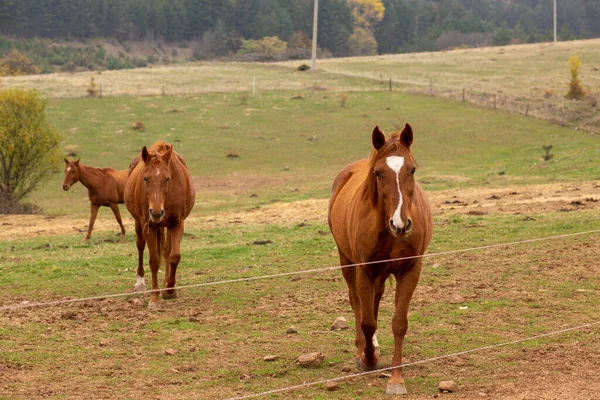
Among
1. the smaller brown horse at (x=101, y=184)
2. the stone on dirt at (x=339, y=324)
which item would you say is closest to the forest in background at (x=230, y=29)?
the smaller brown horse at (x=101, y=184)

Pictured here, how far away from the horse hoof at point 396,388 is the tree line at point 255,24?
115 m

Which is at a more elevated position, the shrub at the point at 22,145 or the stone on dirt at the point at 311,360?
the stone on dirt at the point at 311,360

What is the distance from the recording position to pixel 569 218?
17.5 metres

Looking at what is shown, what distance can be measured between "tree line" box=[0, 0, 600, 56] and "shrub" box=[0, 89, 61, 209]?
299 feet

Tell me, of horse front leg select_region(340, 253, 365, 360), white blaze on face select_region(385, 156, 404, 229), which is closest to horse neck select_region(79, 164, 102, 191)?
horse front leg select_region(340, 253, 365, 360)

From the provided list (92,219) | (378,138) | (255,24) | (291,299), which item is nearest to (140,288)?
(291,299)

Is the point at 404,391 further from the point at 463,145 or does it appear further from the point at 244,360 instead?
the point at 463,145

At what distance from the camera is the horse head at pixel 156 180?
37.1ft

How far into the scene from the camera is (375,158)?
746 centimetres

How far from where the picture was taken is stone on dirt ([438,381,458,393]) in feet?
23.8

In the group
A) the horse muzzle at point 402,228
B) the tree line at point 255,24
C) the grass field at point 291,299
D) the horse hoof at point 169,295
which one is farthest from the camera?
the tree line at point 255,24

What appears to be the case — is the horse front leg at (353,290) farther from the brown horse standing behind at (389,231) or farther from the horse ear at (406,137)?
the horse ear at (406,137)

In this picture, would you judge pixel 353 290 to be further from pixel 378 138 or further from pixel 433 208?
pixel 433 208

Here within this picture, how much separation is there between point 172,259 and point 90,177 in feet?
34.3
